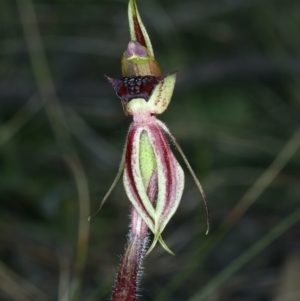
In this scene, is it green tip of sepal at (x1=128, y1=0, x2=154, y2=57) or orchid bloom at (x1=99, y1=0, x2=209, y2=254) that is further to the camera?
green tip of sepal at (x1=128, y1=0, x2=154, y2=57)

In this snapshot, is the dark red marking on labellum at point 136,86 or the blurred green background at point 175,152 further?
the blurred green background at point 175,152

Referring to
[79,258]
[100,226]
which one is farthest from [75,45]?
[79,258]

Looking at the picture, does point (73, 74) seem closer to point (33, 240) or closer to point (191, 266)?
point (33, 240)

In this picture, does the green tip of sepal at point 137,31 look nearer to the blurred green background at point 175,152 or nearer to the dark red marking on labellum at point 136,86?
the dark red marking on labellum at point 136,86

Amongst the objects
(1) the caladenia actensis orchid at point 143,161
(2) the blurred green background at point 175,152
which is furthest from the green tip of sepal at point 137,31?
(2) the blurred green background at point 175,152

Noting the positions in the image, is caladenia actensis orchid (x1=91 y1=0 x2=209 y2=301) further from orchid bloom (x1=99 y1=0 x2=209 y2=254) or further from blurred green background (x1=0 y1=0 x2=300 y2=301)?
blurred green background (x1=0 y1=0 x2=300 y2=301)

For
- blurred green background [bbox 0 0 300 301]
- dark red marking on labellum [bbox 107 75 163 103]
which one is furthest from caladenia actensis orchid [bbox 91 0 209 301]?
blurred green background [bbox 0 0 300 301]
